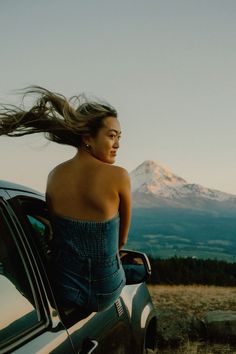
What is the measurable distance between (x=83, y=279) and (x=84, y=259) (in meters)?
0.09

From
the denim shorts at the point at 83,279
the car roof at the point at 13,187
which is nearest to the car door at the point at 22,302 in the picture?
the car roof at the point at 13,187

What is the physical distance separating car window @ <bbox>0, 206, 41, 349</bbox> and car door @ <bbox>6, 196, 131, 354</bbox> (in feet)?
0.48

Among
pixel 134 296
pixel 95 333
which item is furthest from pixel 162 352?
pixel 95 333

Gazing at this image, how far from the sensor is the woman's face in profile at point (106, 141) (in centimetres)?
277

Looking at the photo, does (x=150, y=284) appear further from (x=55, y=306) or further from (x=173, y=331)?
(x=55, y=306)

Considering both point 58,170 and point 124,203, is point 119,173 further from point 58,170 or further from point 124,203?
point 58,170

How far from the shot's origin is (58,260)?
2416mm

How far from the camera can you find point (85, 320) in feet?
7.77

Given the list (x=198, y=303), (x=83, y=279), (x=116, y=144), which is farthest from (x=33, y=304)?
(x=198, y=303)

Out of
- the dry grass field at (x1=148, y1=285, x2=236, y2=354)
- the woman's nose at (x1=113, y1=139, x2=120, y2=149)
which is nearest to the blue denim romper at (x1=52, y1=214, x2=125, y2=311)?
the woman's nose at (x1=113, y1=139, x2=120, y2=149)

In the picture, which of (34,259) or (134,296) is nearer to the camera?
(34,259)

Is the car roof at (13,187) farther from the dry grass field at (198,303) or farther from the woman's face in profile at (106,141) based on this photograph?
the dry grass field at (198,303)

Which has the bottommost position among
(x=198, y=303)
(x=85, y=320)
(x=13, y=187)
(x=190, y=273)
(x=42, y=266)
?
(x=190, y=273)

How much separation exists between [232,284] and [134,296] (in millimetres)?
17811
